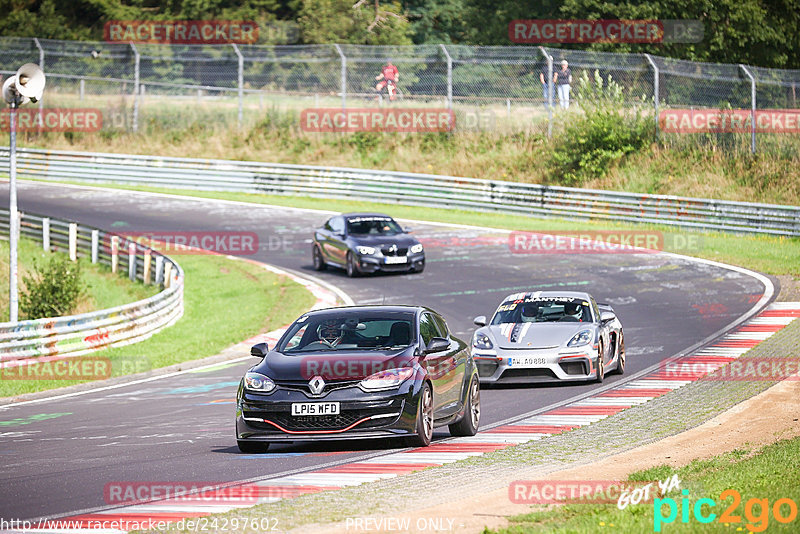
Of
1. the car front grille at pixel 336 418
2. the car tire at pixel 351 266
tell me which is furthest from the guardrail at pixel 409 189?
the car front grille at pixel 336 418

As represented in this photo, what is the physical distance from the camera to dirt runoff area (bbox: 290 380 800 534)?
24.8ft

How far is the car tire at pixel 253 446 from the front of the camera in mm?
11211

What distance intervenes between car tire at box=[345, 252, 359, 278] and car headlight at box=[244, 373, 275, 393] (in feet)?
55.4

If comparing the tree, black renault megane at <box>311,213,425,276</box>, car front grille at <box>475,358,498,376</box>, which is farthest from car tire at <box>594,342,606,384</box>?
the tree

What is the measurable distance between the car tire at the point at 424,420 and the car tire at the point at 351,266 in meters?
16.8

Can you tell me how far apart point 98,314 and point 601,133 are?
2304 cm

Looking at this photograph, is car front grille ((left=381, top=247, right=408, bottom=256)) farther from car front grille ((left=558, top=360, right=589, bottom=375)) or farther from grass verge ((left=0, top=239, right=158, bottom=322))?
car front grille ((left=558, top=360, right=589, bottom=375))

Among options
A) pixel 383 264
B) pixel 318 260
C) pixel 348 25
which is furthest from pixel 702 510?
pixel 348 25

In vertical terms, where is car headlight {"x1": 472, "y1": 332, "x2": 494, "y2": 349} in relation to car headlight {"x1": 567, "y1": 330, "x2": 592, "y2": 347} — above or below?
below

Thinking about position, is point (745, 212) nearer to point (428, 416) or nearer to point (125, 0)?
point (428, 416)

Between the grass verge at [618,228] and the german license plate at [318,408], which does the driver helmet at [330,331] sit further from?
the grass verge at [618,228]

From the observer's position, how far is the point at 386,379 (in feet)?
35.6

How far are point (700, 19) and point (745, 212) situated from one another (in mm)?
19618

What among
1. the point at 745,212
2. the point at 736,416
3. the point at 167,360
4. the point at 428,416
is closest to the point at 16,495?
the point at 428,416
